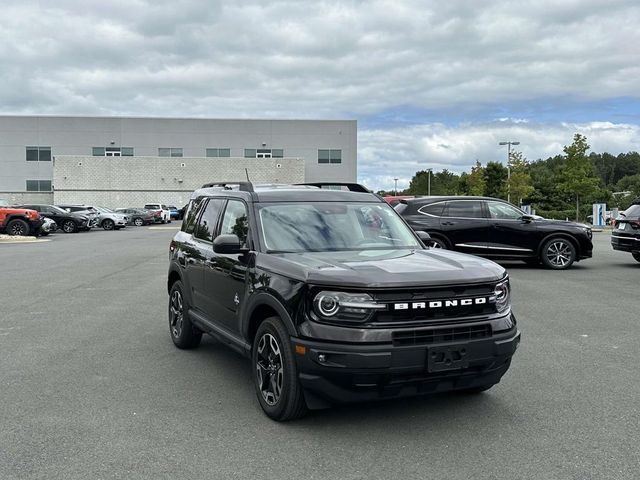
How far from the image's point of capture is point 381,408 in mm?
4863

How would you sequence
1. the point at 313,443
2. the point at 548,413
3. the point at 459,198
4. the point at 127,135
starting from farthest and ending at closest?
the point at 127,135 → the point at 459,198 → the point at 548,413 → the point at 313,443

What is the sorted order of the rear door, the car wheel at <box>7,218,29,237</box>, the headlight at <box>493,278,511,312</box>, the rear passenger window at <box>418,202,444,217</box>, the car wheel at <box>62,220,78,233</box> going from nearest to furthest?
the headlight at <box>493,278,511,312</box>, the rear door, the rear passenger window at <box>418,202,444,217</box>, the car wheel at <box>7,218,29,237</box>, the car wheel at <box>62,220,78,233</box>

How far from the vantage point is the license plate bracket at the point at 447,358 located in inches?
161

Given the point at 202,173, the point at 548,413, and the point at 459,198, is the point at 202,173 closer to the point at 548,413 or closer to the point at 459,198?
the point at 459,198

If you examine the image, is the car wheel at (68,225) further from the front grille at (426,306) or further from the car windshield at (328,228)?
the front grille at (426,306)

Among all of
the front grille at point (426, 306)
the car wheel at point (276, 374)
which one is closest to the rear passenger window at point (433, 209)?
the car wheel at point (276, 374)

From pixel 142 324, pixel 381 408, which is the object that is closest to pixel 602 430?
pixel 381 408

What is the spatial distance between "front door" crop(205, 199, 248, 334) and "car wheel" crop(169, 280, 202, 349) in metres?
0.90

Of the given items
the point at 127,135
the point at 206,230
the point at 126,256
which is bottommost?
the point at 126,256

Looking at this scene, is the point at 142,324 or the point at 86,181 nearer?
the point at 142,324

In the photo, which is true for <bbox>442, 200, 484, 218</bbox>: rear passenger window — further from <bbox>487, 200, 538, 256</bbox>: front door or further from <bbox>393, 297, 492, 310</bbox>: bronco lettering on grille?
<bbox>393, 297, 492, 310</bbox>: bronco lettering on grille

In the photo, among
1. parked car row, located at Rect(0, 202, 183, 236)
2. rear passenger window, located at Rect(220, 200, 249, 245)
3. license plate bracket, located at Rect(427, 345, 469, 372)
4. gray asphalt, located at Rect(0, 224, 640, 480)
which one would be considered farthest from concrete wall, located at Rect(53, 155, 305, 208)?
license plate bracket, located at Rect(427, 345, 469, 372)

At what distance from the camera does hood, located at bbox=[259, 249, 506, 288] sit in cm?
418

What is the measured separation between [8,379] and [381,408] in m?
3.50
